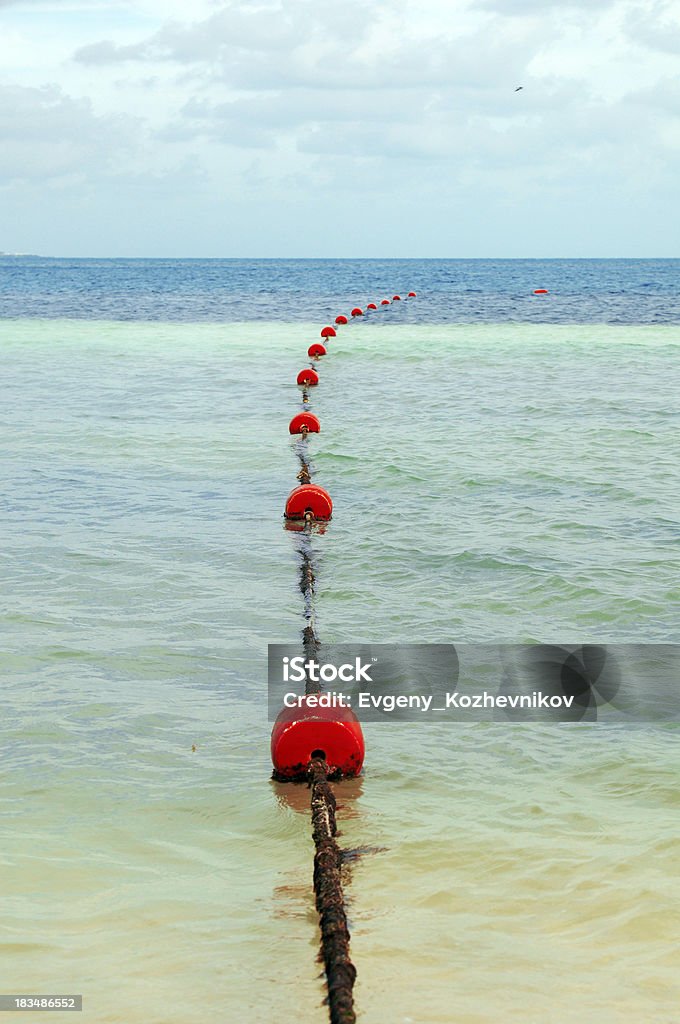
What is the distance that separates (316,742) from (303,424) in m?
9.24

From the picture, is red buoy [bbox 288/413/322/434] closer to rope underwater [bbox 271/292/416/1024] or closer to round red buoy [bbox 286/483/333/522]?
round red buoy [bbox 286/483/333/522]

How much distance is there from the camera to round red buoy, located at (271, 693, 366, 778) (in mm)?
4746

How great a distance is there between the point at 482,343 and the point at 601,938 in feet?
79.5

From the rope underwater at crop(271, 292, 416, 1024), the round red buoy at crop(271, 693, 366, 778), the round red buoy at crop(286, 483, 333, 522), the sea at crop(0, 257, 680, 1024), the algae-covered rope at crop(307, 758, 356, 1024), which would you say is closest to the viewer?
the algae-covered rope at crop(307, 758, 356, 1024)

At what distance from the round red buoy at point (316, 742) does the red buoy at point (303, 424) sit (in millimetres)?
9133

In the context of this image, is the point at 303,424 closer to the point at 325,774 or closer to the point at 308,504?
the point at 308,504

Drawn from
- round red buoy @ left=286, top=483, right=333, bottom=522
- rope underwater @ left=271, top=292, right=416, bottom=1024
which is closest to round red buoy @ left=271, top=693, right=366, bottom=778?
rope underwater @ left=271, top=292, right=416, bottom=1024

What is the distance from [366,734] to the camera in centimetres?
544

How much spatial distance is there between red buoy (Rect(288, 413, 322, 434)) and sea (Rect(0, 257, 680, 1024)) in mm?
416

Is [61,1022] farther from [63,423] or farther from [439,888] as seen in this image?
[63,423]

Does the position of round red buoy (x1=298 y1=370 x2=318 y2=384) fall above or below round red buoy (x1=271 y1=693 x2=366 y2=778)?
above

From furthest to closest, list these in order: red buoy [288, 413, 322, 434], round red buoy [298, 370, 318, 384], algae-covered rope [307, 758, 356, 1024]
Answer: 1. round red buoy [298, 370, 318, 384]
2. red buoy [288, 413, 322, 434]
3. algae-covered rope [307, 758, 356, 1024]

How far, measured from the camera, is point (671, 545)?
8516 mm

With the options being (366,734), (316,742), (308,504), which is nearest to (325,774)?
(316,742)
